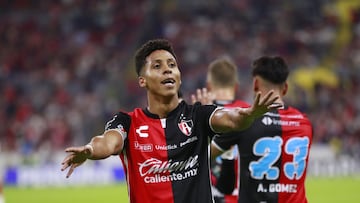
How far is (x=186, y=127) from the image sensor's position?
4863 millimetres

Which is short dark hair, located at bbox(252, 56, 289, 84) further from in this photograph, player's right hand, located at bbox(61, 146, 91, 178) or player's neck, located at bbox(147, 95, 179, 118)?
player's right hand, located at bbox(61, 146, 91, 178)

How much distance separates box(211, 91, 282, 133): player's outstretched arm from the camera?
4.35 meters

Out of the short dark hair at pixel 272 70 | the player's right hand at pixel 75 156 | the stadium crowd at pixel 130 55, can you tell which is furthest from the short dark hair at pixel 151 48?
the stadium crowd at pixel 130 55

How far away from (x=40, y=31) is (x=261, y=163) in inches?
866

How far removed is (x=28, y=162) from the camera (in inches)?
774

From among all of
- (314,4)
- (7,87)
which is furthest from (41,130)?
(314,4)

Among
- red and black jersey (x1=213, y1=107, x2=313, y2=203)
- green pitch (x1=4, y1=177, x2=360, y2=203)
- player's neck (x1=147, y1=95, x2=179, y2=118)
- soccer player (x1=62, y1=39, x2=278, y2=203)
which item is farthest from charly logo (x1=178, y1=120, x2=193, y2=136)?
green pitch (x1=4, y1=177, x2=360, y2=203)

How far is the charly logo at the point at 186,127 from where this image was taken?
485 cm

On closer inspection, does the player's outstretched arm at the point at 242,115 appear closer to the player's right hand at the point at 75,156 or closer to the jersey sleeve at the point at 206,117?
the jersey sleeve at the point at 206,117

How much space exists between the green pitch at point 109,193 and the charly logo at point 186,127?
380 inches

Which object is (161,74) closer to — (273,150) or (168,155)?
(168,155)

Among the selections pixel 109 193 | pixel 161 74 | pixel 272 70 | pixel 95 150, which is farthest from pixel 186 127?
pixel 109 193

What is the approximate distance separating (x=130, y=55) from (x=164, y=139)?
20.5 m

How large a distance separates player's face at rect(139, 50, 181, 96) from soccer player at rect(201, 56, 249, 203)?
1.93 m
